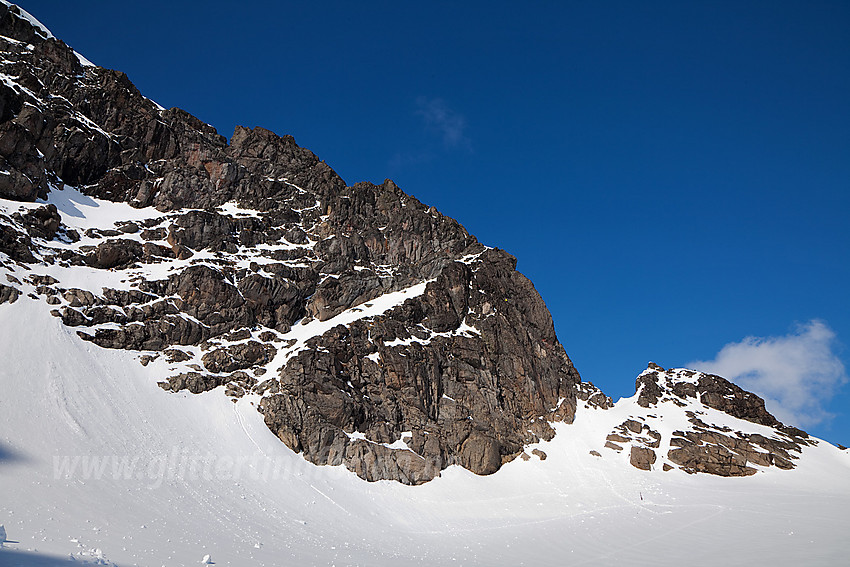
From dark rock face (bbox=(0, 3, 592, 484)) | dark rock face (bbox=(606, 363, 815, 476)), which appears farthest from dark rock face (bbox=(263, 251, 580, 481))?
dark rock face (bbox=(606, 363, 815, 476))

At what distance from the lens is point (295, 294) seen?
70.1 metres

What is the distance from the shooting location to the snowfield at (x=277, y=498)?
30.4m

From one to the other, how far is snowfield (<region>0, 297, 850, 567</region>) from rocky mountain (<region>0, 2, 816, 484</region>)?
118 inches

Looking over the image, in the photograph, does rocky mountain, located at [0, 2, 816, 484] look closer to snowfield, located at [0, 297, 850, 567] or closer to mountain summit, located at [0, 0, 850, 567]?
mountain summit, located at [0, 0, 850, 567]

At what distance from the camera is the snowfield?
30.4m

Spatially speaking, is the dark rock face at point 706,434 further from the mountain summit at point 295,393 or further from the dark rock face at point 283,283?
the dark rock face at point 283,283

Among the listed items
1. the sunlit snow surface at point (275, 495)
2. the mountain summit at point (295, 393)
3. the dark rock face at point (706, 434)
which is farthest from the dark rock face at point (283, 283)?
the dark rock face at point (706, 434)

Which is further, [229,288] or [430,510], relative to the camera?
[229,288]

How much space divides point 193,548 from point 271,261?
50.0 m

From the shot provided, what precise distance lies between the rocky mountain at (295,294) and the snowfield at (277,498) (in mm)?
2985

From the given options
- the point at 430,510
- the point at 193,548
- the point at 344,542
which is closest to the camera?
the point at 193,548

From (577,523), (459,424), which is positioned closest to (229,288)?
(459,424)

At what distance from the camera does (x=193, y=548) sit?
26.9m

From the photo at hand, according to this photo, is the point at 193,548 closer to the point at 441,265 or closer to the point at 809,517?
the point at 809,517
